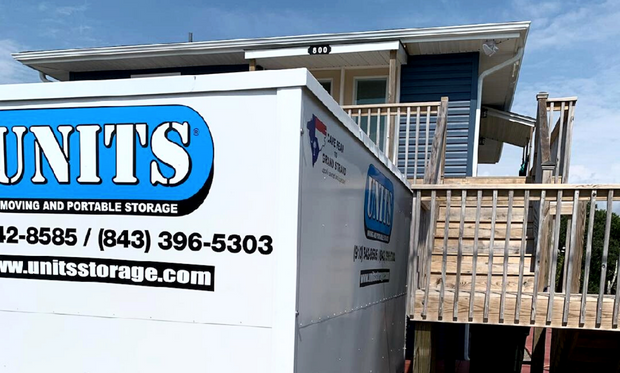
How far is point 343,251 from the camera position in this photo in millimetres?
2422

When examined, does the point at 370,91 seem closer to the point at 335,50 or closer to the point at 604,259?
the point at 335,50

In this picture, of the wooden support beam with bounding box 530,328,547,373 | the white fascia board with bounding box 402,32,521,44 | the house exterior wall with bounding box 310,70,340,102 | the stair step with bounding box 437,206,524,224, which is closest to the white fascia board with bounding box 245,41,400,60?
the white fascia board with bounding box 402,32,521,44

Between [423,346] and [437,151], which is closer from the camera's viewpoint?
[423,346]

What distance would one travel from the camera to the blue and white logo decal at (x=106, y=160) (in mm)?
1823

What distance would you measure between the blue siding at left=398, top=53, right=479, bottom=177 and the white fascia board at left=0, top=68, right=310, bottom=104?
7.73m

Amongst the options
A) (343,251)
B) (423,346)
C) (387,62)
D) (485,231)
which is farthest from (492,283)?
(387,62)

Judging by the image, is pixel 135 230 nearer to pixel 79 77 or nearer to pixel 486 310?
pixel 486 310

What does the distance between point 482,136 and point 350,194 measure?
508 inches

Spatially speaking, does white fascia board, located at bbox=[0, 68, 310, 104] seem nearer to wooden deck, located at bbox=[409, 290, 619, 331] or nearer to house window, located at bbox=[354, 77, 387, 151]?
wooden deck, located at bbox=[409, 290, 619, 331]

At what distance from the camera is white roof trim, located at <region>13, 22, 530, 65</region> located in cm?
852

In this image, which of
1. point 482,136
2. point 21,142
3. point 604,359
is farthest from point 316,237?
point 482,136

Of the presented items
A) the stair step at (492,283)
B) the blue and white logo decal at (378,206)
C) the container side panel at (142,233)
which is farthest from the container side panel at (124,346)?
the stair step at (492,283)

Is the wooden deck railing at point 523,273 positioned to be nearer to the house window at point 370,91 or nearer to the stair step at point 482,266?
the stair step at point 482,266

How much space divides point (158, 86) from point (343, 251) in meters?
1.16
